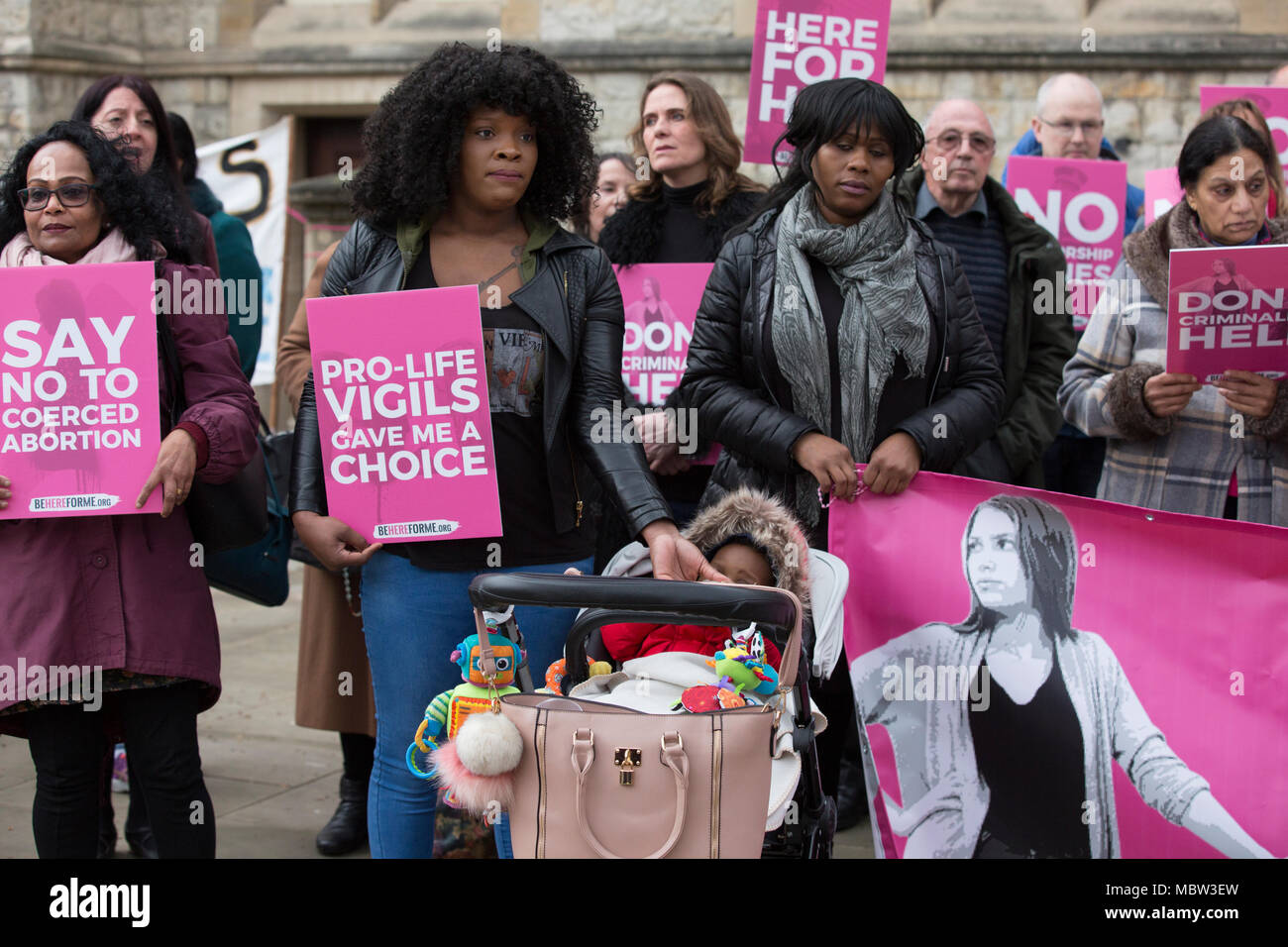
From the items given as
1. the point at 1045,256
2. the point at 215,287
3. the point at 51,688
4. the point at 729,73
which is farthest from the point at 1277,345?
the point at 729,73

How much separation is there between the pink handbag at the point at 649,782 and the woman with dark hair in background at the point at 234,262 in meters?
2.25

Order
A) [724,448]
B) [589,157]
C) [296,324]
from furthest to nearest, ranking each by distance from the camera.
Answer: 1. [296,324]
2. [724,448]
3. [589,157]

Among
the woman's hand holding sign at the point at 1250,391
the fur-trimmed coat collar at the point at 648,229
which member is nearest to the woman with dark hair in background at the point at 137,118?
Result: the fur-trimmed coat collar at the point at 648,229

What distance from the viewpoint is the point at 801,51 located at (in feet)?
17.4

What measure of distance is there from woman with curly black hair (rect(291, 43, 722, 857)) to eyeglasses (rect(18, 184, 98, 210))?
2.02ft

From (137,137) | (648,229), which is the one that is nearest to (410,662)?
(648,229)

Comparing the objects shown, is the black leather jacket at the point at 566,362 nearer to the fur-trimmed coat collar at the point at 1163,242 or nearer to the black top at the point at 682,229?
the black top at the point at 682,229

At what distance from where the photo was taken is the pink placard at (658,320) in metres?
4.68

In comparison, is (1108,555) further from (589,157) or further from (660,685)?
(589,157)

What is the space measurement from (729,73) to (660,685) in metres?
10.1

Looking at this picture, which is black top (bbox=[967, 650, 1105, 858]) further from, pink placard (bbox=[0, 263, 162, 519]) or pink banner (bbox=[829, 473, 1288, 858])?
pink placard (bbox=[0, 263, 162, 519])

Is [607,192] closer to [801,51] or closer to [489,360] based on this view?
[801,51]

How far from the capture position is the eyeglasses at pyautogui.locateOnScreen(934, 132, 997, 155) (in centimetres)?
484

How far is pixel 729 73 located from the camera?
39.8 ft
